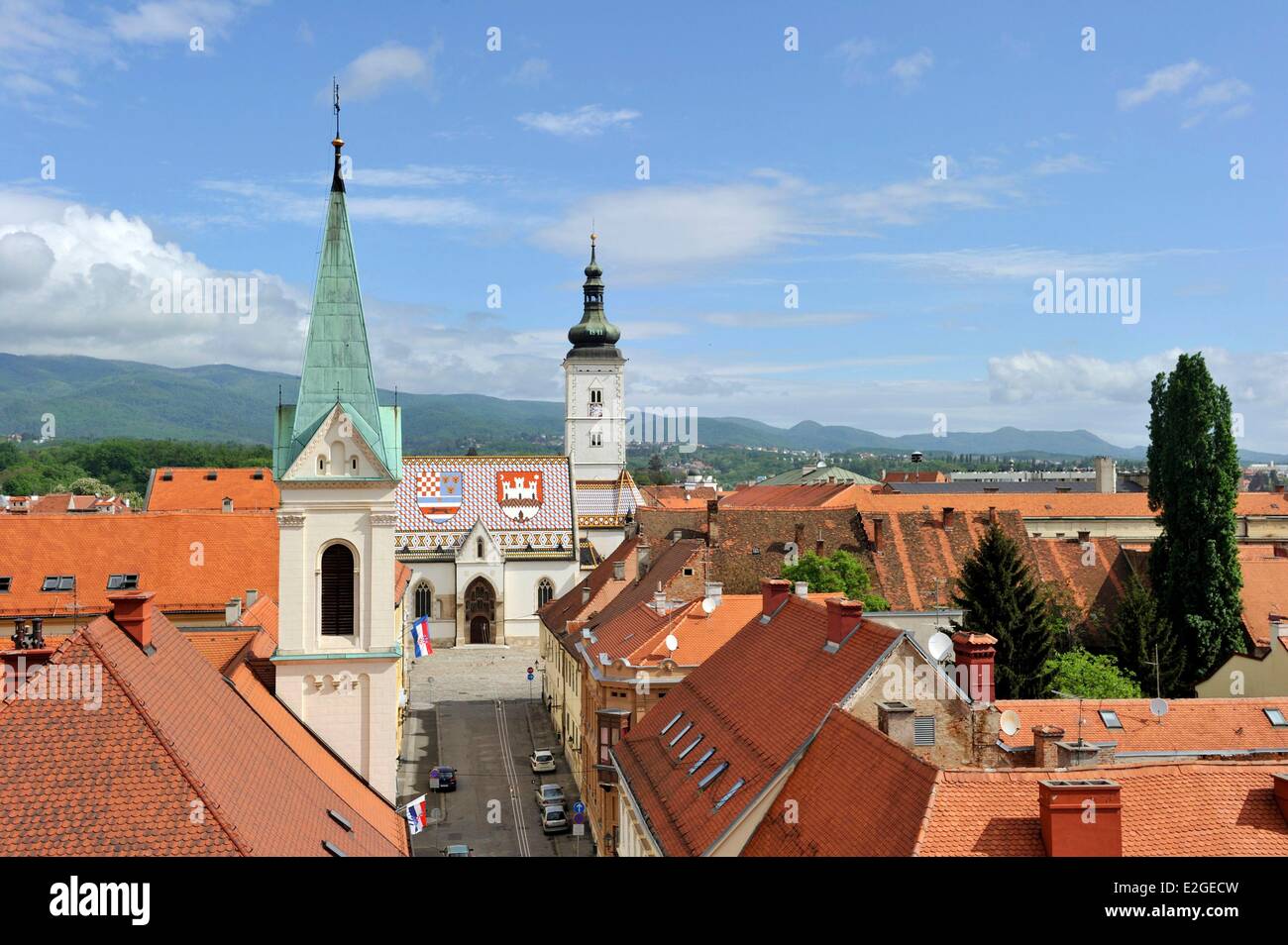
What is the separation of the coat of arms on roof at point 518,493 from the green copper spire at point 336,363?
183 feet

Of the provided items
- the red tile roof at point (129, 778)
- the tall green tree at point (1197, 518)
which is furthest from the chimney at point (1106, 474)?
the red tile roof at point (129, 778)

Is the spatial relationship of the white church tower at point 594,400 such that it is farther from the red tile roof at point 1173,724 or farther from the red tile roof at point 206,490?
the red tile roof at point 1173,724

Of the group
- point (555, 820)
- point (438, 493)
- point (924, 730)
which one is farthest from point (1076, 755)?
point (438, 493)

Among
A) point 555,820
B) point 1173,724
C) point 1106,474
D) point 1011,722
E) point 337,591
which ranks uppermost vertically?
point 1106,474

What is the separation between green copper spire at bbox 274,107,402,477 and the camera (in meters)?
29.4

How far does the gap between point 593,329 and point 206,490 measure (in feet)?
128

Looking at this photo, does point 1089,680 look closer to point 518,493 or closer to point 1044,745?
point 1044,745

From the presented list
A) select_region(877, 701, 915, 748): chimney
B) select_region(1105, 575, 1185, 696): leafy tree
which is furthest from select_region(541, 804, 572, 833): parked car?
select_region(1105, 575, 1185, 696): leafy tree

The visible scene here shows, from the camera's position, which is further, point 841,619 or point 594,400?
point 594,400

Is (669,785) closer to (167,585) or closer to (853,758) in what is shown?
(853,758)

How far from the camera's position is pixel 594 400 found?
111 metres

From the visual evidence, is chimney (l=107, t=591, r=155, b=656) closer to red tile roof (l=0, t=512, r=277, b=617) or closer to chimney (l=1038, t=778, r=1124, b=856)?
chimney (l=1038, t=778, r=1124, b=856)
